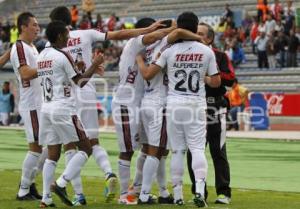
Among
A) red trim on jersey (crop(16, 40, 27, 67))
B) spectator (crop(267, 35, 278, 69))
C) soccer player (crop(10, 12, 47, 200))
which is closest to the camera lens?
red trim on jersey (crop(16, 40, 27, 67))

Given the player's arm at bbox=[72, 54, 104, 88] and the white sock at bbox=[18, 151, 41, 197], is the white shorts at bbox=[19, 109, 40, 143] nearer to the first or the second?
the white sock at bbox=[18, 151, 41, 197]

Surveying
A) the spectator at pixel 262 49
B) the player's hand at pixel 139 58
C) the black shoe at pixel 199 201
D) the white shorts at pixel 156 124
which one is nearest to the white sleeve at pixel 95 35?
the player's hand at pixel 139 58

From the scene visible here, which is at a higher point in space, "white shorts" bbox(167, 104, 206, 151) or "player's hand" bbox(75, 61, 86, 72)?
"player's hand" bbox(75, 61, 86, 72)

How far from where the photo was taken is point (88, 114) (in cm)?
1190

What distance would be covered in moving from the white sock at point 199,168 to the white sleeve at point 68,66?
1737 millimetres

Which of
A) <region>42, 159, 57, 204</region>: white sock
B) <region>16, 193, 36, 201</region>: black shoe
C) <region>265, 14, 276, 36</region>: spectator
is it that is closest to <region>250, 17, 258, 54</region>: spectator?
<region>265, 14, 276, 36</region>: spectator

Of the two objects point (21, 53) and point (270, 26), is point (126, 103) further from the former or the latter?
point (270, 26)

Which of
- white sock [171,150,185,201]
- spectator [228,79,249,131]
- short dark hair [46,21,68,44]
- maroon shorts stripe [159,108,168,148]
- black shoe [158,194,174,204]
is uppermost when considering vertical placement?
short dark hair [46,21,68,44]

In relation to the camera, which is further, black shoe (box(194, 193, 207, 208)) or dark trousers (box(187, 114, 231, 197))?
dark trousers (box(187, 114, 231, 197))

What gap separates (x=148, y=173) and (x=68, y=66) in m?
1.68

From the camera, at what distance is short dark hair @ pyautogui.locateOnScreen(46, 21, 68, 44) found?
36.8 feet

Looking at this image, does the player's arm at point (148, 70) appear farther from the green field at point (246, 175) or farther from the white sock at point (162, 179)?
the green field at point (246, 175)

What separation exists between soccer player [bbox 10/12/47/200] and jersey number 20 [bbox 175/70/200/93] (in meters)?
2.32

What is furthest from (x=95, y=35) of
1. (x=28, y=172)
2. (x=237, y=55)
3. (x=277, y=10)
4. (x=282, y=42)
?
(x=277, y=10)
